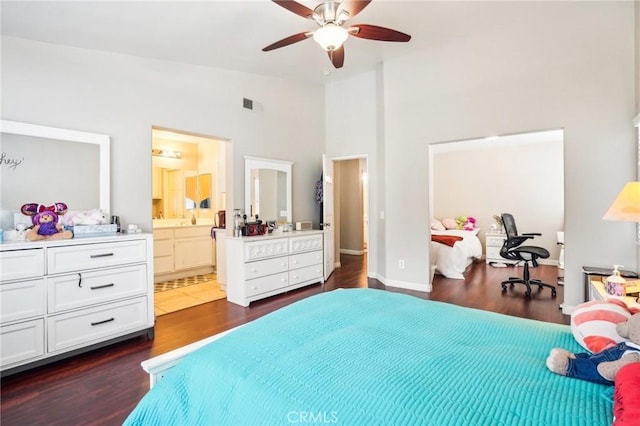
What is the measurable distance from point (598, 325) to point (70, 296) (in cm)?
332

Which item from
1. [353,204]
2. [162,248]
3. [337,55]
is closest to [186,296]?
[162,248]

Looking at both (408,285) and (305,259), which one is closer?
(408,285)

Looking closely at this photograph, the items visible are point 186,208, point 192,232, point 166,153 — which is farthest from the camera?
point 186,208

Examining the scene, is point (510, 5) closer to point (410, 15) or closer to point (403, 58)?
point (410, 15)

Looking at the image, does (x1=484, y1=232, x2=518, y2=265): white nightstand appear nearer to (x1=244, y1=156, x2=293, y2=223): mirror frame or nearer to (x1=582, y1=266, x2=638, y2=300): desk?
(x1=582, y1=266, x2=638, y2=300): desk

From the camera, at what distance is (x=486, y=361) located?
1.14m

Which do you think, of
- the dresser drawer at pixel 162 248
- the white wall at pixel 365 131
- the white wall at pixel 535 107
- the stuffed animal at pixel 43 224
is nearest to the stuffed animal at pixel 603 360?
the white wall at pixel 535 107

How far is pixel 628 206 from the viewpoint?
219 cm

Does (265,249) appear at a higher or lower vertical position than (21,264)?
lower

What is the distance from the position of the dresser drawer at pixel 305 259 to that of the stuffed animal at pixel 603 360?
3.49 m

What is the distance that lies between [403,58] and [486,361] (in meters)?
4.27

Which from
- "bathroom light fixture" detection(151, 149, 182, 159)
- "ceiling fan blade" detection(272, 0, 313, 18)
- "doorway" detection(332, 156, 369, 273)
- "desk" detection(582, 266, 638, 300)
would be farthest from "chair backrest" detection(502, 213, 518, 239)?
"bathroom light fixture" detection(151, 149, 182, 159)

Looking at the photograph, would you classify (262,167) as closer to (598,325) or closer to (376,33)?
(376,33)

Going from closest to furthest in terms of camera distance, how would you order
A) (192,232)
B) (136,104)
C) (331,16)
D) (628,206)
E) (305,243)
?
(628,206), (331,16), (136,104), (305,243), (192,232)
